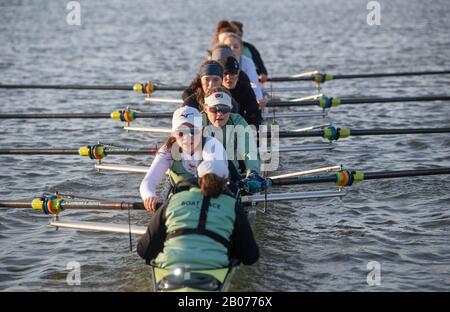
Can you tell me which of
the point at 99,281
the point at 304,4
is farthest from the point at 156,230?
the point at 304,4

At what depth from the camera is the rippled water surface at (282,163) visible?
27.5ft

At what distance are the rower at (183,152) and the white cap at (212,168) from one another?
0.76ft

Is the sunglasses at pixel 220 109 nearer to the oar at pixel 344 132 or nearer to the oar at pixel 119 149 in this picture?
the oar at pixel 119 149

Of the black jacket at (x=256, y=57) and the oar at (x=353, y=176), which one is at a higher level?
the black jacket at (x=256, y=57)

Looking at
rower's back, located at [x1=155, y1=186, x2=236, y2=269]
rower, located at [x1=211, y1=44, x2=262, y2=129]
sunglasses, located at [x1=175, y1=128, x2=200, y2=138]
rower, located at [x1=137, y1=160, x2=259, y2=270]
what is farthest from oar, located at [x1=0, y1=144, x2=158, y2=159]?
rower's back, located at [x1=155, y1=186, x2=236, y2=269]

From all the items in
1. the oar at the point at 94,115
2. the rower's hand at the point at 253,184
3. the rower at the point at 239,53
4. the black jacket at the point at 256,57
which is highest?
A: the black jacket at the point at 256,57

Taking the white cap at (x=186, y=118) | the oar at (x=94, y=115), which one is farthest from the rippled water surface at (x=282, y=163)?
the white cap at (x=186, y=118)

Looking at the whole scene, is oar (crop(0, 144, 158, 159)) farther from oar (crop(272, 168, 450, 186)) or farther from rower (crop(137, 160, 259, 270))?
rower (crop(137, 160, 259, 270))

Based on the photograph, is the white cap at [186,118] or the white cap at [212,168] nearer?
the white cap at [212,168]

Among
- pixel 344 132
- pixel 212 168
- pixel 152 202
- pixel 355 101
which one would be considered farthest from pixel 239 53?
pixel 212 168

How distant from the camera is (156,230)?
6.79 m

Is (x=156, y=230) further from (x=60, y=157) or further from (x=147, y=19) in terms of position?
(x=147, y=19)

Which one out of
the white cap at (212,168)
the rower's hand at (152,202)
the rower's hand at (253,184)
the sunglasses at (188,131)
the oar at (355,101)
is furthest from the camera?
the oar at (355,101)

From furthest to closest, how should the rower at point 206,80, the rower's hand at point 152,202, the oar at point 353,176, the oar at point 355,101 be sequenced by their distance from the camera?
the oar at point 355,101
the rower at point 206,80
the oar at point 353,176
the rower's hand at point 152,202
